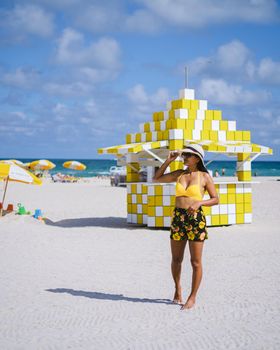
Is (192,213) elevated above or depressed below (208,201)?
below

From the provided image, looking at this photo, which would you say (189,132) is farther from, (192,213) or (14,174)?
(192,213)

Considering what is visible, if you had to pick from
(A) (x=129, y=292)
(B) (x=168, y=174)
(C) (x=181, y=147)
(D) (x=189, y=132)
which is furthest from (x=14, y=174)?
(B) (x=168, y=174)

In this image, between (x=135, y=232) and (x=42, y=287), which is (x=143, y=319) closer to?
(x=42, y=287)

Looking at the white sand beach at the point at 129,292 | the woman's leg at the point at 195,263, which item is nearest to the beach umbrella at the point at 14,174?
the white sand beach at the point at 129,292

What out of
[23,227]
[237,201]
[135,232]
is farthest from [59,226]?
[237,201]

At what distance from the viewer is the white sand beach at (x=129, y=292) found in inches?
168

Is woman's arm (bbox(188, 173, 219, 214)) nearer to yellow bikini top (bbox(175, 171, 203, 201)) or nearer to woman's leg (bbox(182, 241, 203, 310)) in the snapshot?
yellow bikini top (bbox(175, 171, 203, 201))

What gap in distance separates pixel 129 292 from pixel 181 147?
6174mm

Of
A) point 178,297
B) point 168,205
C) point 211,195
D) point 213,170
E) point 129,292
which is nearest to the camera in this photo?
point 211,195

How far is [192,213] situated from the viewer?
500cm

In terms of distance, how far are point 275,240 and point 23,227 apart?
18.9ft

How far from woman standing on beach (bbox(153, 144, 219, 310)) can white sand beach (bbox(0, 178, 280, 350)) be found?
0.44m

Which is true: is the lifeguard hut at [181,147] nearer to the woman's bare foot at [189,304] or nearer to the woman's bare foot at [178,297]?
the woman's bare foot at [178,297]

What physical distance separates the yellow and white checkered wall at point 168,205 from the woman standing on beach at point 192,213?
6186 mm
